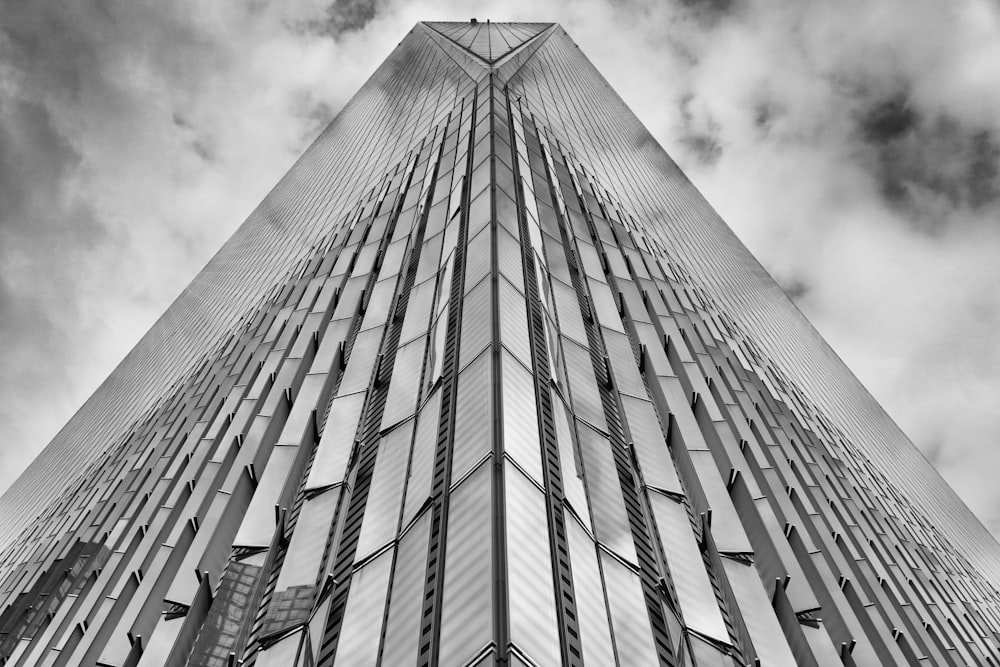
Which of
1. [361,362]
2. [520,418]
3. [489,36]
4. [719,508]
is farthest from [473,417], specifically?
[489,36]

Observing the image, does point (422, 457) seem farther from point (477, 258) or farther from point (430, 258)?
point (430, 258)

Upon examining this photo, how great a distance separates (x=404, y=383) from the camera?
10141 mm

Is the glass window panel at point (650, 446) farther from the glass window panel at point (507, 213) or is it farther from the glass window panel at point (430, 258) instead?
the glass window panel at point (430, 258)

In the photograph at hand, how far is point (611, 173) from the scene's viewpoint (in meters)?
34.8

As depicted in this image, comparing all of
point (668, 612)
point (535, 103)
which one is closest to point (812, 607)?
point (668, 612)

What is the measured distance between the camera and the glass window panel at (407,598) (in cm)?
553

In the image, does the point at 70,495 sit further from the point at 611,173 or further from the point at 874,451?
the point at 874,451

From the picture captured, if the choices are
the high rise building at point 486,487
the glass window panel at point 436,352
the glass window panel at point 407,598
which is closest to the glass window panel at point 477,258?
the high rise building at point 486,487

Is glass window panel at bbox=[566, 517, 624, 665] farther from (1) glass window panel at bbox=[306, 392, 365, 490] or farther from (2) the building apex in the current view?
(2) the building apex

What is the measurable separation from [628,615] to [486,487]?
163 cm

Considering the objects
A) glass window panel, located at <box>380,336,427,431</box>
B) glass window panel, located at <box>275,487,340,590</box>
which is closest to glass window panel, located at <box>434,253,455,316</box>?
glass window panel, located at <box>380,336,427,431</box>

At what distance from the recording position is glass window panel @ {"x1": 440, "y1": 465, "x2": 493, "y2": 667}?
510cm

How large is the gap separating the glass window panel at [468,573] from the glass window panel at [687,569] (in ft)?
8.31

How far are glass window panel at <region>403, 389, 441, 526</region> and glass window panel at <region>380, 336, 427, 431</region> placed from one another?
533mm
